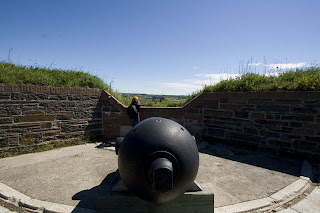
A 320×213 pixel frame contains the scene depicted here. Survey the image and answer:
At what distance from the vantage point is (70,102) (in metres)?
6.98

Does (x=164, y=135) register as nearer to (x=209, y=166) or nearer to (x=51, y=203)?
(x=51, y=203)

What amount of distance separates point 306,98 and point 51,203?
21.4 feet

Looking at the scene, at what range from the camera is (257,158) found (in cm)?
589

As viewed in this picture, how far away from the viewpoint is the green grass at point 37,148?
5762mm

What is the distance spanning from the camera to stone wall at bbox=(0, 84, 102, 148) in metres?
5.80

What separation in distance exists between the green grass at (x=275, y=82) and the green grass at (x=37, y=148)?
5286 mm

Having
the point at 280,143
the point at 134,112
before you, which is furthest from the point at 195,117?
the point at 280,143

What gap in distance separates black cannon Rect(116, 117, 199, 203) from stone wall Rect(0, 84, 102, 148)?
5.00m

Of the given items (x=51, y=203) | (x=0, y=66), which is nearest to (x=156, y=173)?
(x=51, y=203)

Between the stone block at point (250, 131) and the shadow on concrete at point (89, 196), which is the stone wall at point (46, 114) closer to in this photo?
the shadow on concrete at point (89, 196)

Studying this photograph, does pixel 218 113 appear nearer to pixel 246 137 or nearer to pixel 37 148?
pixel 246 137

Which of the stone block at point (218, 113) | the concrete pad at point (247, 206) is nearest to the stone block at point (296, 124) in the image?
the stone block at point (218, 113)

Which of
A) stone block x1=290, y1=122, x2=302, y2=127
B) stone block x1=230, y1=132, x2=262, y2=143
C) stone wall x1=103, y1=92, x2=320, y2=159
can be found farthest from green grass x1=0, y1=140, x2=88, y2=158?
stone block x1=290, y1=122, x2=302, y2=127

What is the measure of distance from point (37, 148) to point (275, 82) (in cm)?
777
